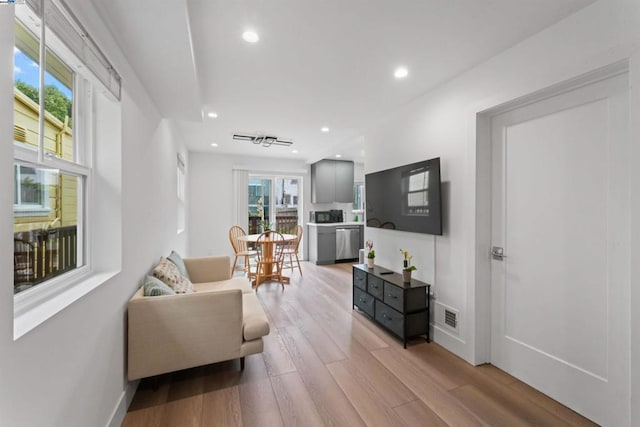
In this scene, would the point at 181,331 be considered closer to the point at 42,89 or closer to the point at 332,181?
the point at 42,89

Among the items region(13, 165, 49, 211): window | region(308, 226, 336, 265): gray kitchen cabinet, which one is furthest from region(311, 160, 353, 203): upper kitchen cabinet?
region(13, 165, 49, 211): window

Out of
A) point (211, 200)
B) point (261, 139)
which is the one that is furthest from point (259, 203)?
point (261, 139)

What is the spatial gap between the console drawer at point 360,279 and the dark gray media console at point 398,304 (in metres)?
0.09

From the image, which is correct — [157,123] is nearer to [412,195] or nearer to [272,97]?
[272,97]

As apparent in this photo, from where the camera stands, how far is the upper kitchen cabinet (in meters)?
6.23

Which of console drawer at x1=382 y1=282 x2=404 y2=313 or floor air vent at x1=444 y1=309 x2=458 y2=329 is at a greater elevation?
console drawer at x1=382 y1=282 x2=404 y2=313

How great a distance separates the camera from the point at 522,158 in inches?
80.4

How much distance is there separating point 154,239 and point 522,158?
3227 mm

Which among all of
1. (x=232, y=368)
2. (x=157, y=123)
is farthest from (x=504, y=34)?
(x=232, y=368)

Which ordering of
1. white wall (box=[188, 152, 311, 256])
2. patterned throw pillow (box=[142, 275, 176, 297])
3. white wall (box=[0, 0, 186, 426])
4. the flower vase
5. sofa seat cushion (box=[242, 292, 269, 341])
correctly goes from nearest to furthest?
white wall (box=[0, 0, 186, 426]), patterned throw pillow (box=[142, 275, 176, 297]), sofa seat cushion (box=[242, 292, 269, 341]), the flower vase, white wall (box=[188, 152, 311, 256])

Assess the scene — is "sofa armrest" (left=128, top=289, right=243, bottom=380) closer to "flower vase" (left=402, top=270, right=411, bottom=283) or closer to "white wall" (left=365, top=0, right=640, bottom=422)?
"flower vase" (left=402, top=270, right=411, bottom=283)

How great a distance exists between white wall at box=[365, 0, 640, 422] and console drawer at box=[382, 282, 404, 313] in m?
0.39

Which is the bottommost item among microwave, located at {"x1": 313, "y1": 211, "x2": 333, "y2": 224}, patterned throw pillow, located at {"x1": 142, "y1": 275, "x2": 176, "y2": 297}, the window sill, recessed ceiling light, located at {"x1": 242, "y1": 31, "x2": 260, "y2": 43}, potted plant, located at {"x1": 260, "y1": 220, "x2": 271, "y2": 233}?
patterned throw pillow, located at {"x1": 142, "y1": 275, "x2": 176, "y2": 297}

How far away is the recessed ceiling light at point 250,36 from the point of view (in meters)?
1.81
